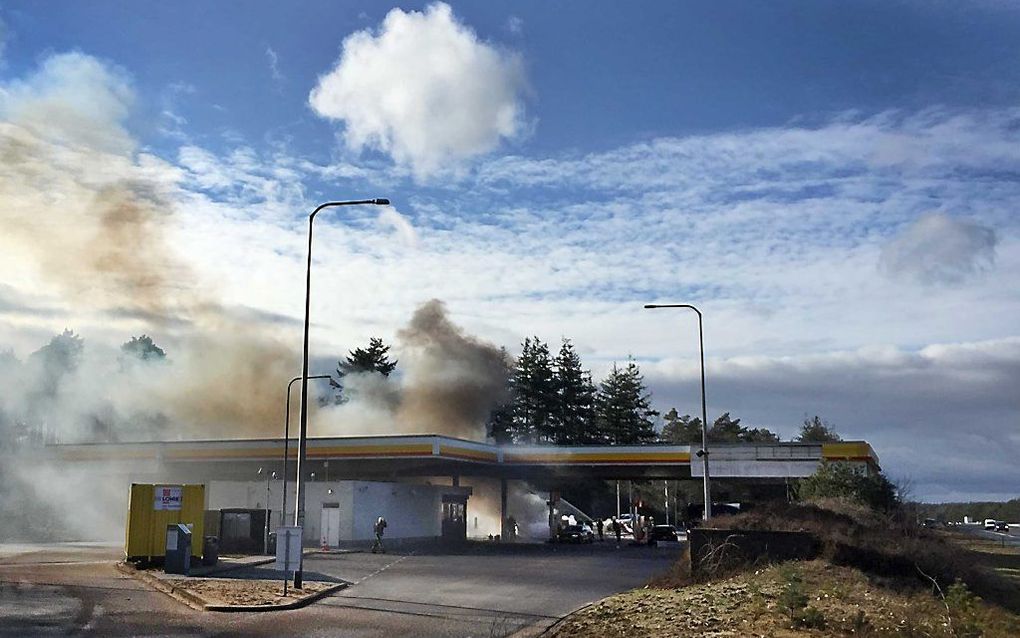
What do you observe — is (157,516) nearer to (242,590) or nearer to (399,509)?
(242,590)

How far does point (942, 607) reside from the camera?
665 inches

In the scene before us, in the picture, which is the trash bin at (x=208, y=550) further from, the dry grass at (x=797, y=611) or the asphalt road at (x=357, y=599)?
the dry grass at (x=797, y=611)

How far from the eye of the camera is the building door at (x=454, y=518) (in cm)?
5769

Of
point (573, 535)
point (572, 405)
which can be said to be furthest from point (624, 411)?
point (573, 535)

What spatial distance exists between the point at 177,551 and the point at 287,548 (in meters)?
7.63

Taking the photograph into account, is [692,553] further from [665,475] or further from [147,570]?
[665,475]

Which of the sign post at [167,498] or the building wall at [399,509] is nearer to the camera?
the sign post at [167,498]

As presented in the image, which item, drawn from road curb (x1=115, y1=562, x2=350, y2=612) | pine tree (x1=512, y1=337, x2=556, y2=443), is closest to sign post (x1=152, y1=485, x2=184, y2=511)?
road curb (x1=115, y1=562, x2=350, y2=612)

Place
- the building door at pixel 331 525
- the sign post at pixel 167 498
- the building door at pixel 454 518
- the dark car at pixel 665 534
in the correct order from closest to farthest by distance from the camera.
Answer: the sign post at pixel 167 498
the building door at pixel 331 525
the building door at pixel 454 518
the dark car at pixel 665 534

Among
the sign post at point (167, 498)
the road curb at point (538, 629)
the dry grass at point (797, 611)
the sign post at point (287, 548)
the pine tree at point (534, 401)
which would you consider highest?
the pine tree at point (534, 401)

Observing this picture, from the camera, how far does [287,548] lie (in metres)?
22.9

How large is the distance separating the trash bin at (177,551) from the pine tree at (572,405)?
7559 centimetres

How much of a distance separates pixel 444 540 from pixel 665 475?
17.9m

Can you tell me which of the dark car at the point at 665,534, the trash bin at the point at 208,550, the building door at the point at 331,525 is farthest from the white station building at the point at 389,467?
the trash bin at the point at 208,550
